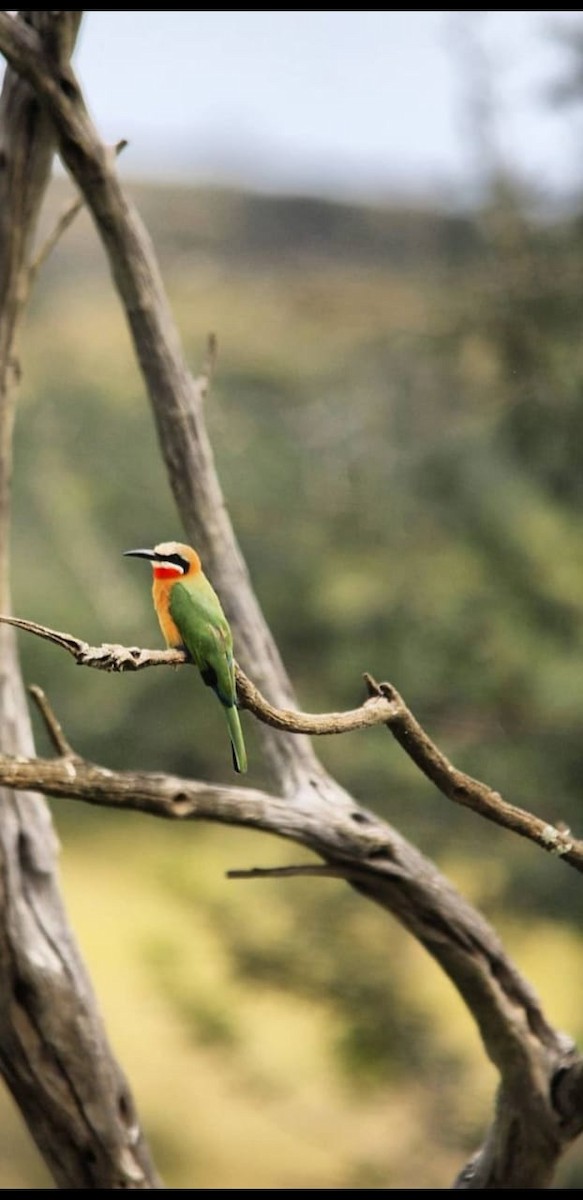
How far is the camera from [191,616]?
2.51 ft

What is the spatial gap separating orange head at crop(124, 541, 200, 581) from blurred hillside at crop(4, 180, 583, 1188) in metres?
2.29

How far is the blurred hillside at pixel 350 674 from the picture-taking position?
11.2 feet

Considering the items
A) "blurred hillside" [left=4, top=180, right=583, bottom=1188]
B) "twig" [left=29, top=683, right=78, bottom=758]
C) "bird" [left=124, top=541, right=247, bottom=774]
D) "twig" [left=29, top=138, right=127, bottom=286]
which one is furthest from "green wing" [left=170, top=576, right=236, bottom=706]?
"blurred hillside" [left=4, top=180, right=583, bottom=1188]

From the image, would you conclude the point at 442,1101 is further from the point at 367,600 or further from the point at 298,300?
the point at 298,300

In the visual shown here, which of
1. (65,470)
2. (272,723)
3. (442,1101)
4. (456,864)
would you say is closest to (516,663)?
(456,864)

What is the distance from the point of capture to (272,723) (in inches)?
32.0

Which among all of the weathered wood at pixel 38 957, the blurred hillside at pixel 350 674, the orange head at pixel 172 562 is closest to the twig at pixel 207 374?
the weathered wood at pixel 38 957

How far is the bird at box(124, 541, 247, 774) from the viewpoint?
0.76 meters

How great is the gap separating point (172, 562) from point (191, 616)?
0.12ft

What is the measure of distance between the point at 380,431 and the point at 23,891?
2.87 meters

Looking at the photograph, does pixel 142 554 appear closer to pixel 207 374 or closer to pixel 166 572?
pixel 166 572

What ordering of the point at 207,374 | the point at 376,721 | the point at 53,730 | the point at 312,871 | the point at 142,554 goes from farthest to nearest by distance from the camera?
the point at 207,374 → the point at 312,871 → the point at 53,730 → the point at 376,721 → the point at 142,554

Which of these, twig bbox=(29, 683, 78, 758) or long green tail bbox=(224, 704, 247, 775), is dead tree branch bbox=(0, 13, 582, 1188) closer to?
twig bbox=(29, 683, 78, 758)

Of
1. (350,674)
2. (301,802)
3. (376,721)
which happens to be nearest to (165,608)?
(376,721)
